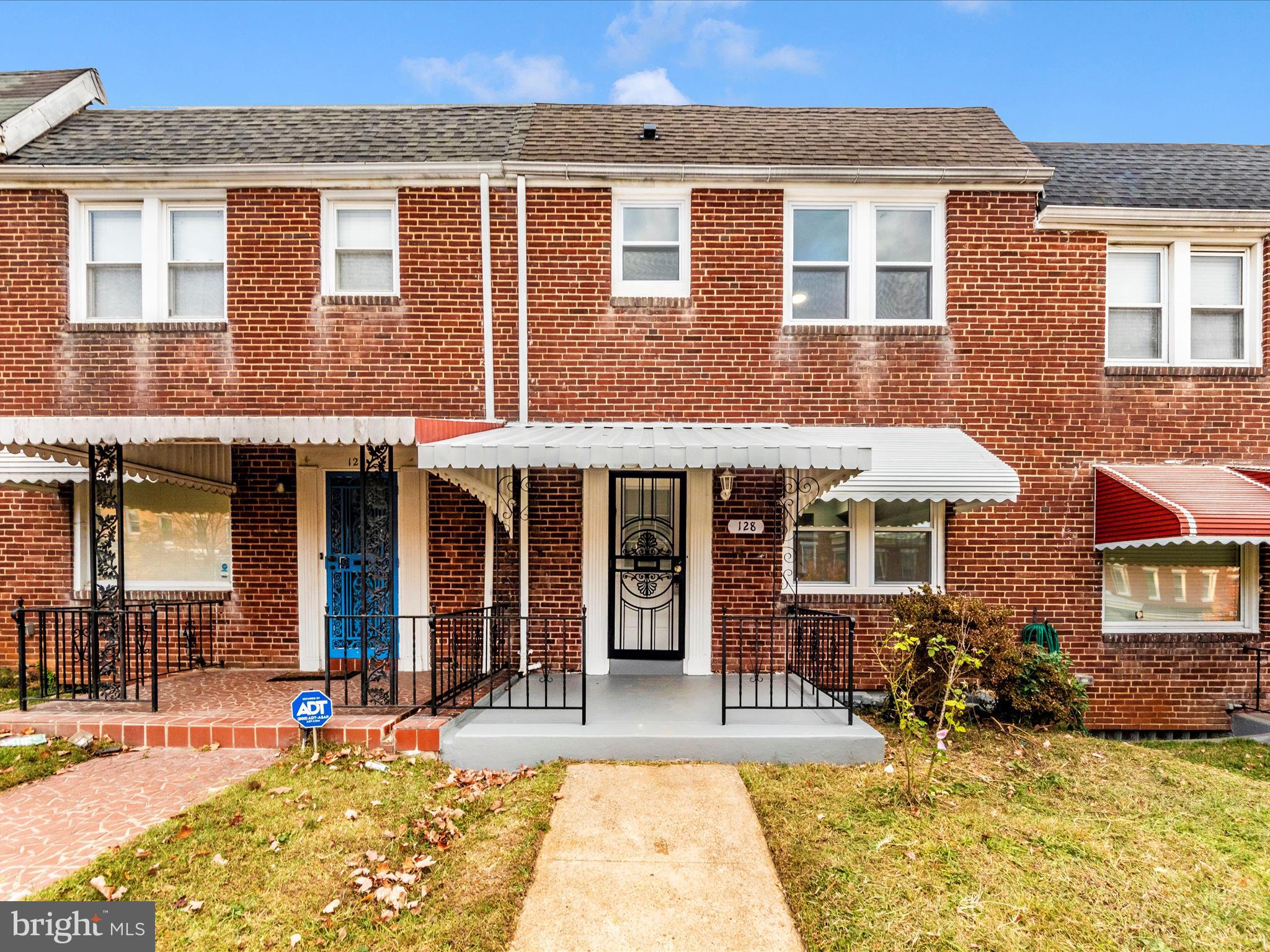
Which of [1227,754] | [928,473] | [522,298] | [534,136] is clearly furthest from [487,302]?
[1227,754]

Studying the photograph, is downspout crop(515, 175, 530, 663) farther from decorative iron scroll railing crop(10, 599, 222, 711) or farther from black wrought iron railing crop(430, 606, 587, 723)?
decorative iron scroll railing crop(10, 599, 222, 711)

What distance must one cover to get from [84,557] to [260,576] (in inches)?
89.5

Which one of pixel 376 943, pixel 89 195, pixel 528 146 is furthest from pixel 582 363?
pixel 89 195

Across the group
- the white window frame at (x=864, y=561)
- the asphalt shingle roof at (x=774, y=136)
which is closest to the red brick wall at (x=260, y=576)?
the asphalt shingle roof at (x=774, y=136)

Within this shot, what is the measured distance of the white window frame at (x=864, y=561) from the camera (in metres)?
7.35

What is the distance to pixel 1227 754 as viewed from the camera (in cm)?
637

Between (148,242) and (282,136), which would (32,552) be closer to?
(148,242)

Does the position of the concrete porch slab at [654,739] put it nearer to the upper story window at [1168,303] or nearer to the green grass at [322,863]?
the green grass at [322,863]

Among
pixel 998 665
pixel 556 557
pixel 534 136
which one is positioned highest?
pixel 534 136

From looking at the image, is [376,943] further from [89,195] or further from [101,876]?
[89,195]

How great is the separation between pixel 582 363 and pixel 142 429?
4422 millimetres

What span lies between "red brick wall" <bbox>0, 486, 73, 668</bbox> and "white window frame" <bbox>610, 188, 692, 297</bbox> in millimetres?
7534

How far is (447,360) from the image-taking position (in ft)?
24.2

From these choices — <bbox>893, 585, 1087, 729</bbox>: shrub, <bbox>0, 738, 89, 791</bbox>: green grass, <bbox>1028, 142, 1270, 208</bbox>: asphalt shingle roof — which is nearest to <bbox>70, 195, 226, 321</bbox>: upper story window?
<bbox>0, 738, 89, 791</bbox>: green grass
